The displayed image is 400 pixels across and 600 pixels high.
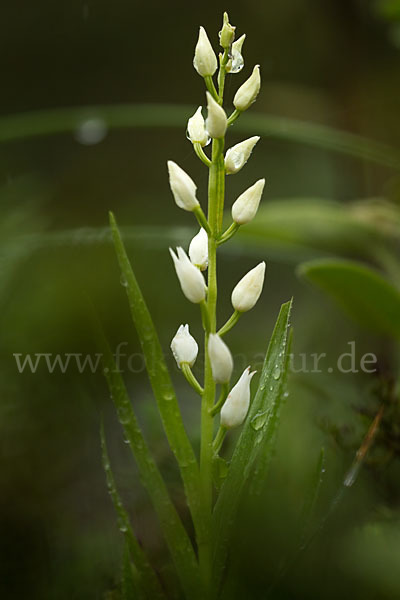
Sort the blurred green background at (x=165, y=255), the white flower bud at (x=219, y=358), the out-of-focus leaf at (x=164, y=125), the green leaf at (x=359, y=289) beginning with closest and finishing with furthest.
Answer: the white flower bud at (x=219, y=358), the blurred green background at (x=165, y=255), the green leaf at (x=359, y=289), the out-of-focus leaf at (x=164, y=125)

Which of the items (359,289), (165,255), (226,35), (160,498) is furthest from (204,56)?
(165,255)

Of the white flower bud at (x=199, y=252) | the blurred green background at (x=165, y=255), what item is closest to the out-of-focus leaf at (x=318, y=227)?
the blurred green background at (x=165, y=255)

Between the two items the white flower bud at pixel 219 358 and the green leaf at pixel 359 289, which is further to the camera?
the green leaf at pixel 359 289

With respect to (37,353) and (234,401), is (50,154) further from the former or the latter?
(234,401)

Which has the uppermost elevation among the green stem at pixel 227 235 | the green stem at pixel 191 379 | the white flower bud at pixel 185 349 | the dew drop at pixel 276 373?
the green stem at pixel 227 235

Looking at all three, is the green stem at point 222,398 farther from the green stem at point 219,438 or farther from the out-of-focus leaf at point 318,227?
the out-of-focus leaf at point 318,227

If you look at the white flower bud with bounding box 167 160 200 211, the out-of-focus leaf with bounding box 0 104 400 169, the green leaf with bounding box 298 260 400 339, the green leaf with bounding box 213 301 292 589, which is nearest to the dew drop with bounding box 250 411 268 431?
the green leaf with bounding box 213 301 292 589

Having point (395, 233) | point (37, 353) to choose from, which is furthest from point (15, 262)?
point (395, 233)

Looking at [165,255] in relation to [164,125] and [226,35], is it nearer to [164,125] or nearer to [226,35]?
[164,125]
